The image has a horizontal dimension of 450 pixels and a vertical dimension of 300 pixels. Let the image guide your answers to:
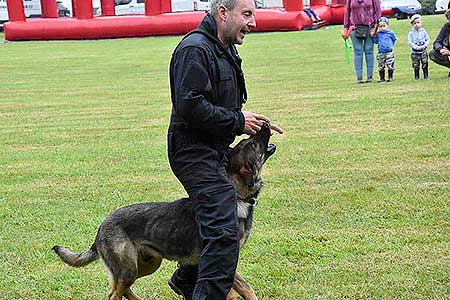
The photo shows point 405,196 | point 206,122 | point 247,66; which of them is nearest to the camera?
point 206,122

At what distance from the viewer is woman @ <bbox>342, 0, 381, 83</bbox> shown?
17.2m

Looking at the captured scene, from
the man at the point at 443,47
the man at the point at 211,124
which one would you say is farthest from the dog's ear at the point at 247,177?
the man at the point at 443,47

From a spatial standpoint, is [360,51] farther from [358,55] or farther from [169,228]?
[169,228]

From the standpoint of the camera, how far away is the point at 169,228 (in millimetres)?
4785

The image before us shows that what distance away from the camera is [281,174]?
909cm

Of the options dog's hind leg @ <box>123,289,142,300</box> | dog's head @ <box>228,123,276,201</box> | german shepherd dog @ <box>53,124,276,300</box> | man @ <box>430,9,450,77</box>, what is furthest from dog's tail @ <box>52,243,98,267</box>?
man @ <box>430,9,450,77</box>

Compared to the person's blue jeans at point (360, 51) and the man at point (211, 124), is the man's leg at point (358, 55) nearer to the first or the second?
the person's blue jeans at point (360, 51)

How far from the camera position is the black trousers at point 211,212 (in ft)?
14.8

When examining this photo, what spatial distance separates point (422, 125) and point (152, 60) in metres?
16.5

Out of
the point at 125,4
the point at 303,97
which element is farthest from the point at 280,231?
the point at 125,4

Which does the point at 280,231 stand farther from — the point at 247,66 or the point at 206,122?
the point at 247,66

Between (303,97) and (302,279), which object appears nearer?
(302,279)

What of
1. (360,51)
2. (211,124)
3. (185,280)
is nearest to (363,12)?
(360,51)

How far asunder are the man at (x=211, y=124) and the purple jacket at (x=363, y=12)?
13.0 m
